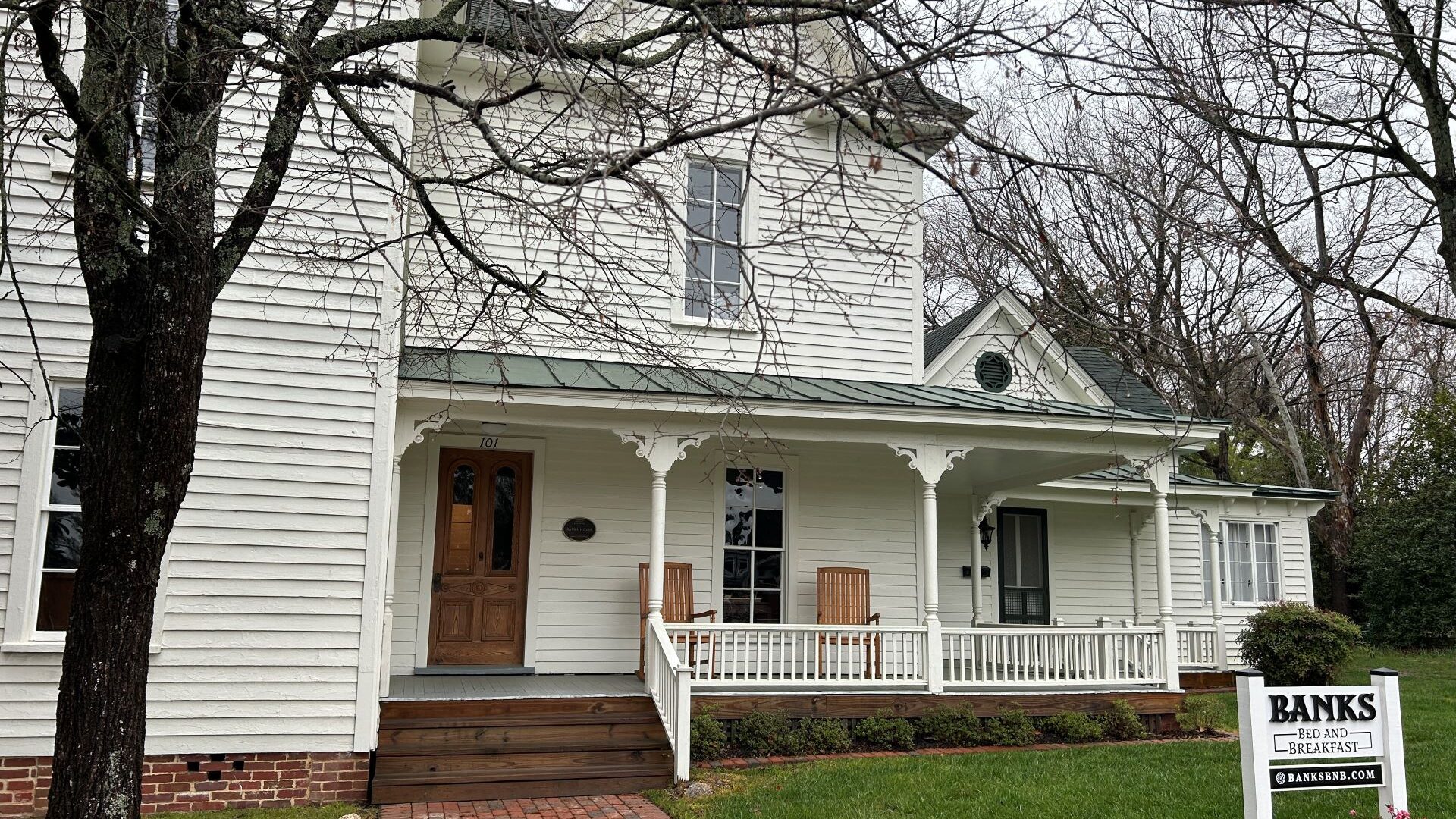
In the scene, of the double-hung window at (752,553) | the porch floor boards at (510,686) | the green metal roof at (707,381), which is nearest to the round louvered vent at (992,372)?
the green metal roof at (707,381)

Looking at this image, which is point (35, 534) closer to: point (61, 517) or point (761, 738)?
point (61, 517)

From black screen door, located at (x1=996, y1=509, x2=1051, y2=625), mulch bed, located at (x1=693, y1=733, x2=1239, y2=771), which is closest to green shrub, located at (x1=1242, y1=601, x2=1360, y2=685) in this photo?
black screen door, located at (x1=996, y1=509, x2=1051, y2=625)

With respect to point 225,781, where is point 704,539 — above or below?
above

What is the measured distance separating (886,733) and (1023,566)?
591 cm

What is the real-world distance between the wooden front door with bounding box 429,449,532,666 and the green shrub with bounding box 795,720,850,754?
9.66 ft

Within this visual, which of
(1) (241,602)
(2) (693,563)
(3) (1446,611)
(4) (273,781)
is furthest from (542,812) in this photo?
(3) (1446,611)

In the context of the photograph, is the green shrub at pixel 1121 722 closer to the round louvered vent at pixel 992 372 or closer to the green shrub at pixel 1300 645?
the round louvered vent at pixel 992 372

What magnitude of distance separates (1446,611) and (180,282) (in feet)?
80.0

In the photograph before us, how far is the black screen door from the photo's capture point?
1552cm

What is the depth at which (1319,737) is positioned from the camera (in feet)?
22.8

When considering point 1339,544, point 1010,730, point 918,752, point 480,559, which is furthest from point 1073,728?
point 1339,544

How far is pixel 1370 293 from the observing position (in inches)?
315

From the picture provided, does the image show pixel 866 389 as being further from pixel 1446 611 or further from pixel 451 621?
pixel 1446 611

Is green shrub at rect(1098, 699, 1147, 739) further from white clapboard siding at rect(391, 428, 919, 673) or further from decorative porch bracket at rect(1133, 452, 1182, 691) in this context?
white clapboard siding at rect(391, 428, 919, 673)
